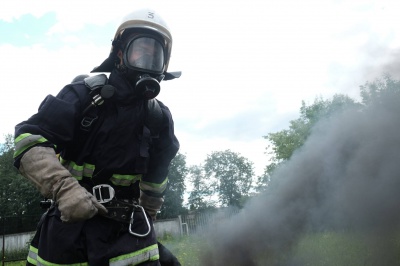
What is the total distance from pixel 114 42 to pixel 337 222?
647 centimetres

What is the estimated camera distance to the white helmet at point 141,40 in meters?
2.38

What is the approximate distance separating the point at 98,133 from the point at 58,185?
1.46ft

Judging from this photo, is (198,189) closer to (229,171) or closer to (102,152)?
(229,171)

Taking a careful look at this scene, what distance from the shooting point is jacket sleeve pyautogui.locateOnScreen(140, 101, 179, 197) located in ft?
8.71

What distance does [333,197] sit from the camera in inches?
294

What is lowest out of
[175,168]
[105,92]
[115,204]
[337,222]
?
[337,222]

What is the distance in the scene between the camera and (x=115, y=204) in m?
2.19

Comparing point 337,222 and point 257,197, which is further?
point 257,197

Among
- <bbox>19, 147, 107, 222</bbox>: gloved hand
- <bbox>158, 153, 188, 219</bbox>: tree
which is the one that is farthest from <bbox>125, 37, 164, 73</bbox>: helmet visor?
<bbox>158, 153, 188, 219</bbox>: tree

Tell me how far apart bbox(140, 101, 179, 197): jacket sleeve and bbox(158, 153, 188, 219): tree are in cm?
4315

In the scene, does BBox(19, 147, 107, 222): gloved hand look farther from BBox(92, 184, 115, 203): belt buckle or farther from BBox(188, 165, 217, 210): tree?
BBox(188, 165, 217, 210): tree

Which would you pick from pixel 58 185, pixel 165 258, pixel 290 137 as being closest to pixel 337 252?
pixel 165 258

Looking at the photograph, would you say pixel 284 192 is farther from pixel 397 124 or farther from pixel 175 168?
pixel 175 168

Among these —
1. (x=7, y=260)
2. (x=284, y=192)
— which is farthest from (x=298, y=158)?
(x=7, y=260)
